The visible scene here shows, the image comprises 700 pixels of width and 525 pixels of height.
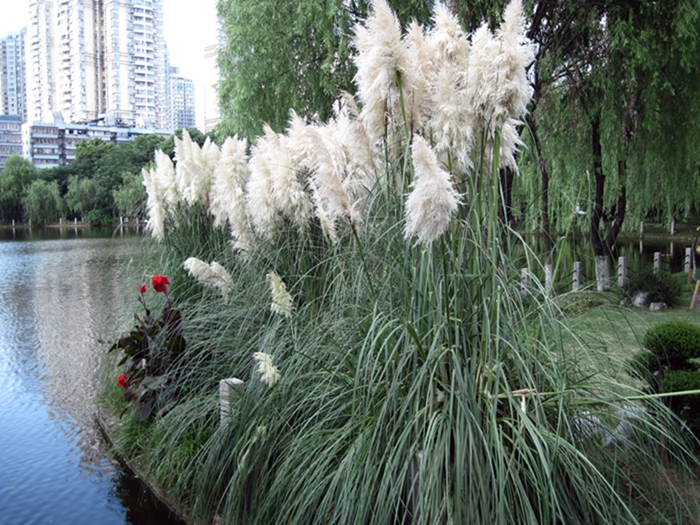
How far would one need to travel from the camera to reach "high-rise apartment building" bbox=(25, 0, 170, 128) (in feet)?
368

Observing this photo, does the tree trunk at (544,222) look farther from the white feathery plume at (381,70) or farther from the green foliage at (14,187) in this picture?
the green foliage at (14,187)

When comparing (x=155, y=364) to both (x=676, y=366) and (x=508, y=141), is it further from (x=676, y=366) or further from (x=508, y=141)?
(x=676, y=366)

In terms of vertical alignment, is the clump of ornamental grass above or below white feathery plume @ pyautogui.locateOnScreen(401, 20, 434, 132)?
below

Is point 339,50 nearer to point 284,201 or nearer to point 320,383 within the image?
point 284,201

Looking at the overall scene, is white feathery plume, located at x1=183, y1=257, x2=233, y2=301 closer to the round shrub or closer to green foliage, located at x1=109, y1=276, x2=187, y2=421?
green foliage, located at x1=109, y1=276, x2=187, y2=421

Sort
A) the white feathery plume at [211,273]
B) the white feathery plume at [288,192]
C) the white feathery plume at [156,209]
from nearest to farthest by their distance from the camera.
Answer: the white feathery plume at [211,273]
the white feathery plume at [288,192]
the white feathery plume at [156,209]

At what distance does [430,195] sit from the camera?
2.28 m

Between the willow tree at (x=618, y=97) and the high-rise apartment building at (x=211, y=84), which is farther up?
the high-rise apartment building at (x=211, y=84)

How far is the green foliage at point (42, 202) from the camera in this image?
51156 mm

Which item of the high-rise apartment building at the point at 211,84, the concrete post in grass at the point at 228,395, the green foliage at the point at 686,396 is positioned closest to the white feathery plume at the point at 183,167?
the concrete post in grass at the point at 228,395

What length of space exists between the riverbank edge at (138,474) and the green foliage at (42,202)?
168 feet

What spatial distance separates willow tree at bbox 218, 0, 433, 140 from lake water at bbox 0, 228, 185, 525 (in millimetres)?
4322

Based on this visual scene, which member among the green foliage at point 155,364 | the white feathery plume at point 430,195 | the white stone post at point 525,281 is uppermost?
the white feathery plume at point 430,195

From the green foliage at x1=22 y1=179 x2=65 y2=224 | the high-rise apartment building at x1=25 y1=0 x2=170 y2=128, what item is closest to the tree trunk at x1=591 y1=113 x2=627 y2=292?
the green foliage at x1=22 y1=179 x2=65 y2=224
